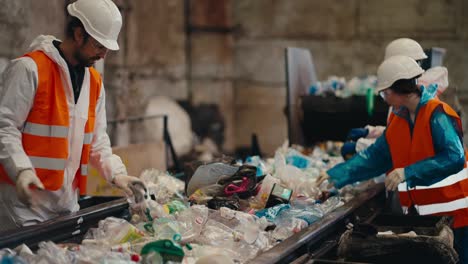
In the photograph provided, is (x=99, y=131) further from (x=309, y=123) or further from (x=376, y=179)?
(x=309, y=123)

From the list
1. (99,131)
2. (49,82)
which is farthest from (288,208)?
(49,82)

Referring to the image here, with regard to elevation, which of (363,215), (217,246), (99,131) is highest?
(99,131)

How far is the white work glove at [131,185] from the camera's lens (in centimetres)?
291

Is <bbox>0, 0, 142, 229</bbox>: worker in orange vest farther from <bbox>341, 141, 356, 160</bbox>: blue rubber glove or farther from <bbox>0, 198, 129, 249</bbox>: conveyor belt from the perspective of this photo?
<bbox>341, 141, 356, 160</bbox>: blue rubber glove

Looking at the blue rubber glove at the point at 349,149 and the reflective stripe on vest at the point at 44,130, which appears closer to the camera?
the reflective stripe on vest at the point at 44,130

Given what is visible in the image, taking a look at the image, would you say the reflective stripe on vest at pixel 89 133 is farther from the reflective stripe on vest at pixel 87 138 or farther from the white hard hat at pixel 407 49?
the white hard hat at pixel 407 49

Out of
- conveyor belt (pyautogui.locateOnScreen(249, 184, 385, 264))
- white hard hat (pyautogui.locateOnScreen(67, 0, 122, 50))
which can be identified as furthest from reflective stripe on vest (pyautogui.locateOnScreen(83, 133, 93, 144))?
conveyor belt (pyautogui.locateOnScreen(249, 184, 385, 264))

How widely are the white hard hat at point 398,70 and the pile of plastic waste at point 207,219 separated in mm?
726

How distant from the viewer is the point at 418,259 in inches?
100

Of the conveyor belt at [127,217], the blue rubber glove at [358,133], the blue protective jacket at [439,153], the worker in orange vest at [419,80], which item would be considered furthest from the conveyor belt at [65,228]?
the blue rubber glove at [358,133]

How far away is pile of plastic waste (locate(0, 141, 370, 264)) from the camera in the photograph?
2150mm

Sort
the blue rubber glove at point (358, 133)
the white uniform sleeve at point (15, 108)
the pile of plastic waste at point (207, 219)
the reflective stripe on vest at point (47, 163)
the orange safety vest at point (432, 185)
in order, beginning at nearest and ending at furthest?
the pile of plastic waste at point (207, 219) → the white uniform sleeve at point (15, 108) → the reflective stripe on vest at point (47, 163) → the orange safety vest at point (432, 185) → the blue rubber glove at point (358, 133)

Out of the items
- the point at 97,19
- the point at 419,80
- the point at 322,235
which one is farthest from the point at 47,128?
the point at 419,80

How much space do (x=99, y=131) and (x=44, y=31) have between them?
2933 mm
